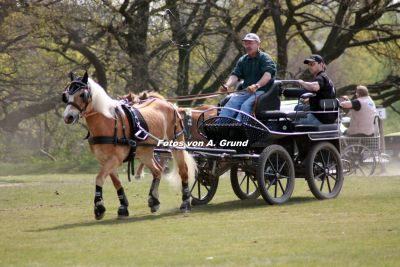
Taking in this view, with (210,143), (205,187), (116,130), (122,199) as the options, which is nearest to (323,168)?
(205,187)

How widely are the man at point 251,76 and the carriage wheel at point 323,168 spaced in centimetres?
126

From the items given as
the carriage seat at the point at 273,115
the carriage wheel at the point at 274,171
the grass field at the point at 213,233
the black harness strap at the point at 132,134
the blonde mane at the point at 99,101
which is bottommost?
the grass field at the point at 213,233

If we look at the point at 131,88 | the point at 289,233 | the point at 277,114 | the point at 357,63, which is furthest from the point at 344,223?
the point at 357,63

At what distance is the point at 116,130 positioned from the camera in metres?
11.5

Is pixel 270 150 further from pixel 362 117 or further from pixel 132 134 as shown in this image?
pixel 362 117

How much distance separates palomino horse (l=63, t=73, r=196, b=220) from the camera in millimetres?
11211

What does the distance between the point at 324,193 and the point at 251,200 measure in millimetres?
1106

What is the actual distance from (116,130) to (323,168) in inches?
142

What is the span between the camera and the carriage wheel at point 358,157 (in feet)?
65.6

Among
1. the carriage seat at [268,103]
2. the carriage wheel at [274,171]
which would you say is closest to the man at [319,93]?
the carriage seat at [268,103]

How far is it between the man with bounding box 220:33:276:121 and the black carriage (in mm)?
127

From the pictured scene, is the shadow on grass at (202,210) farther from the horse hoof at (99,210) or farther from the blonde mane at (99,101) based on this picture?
the blonde mane at (99,101)

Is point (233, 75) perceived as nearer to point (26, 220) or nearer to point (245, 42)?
point (245, 42)

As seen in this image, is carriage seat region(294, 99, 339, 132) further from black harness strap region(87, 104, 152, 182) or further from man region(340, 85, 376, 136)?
man region(340, 85, 376, 136)
